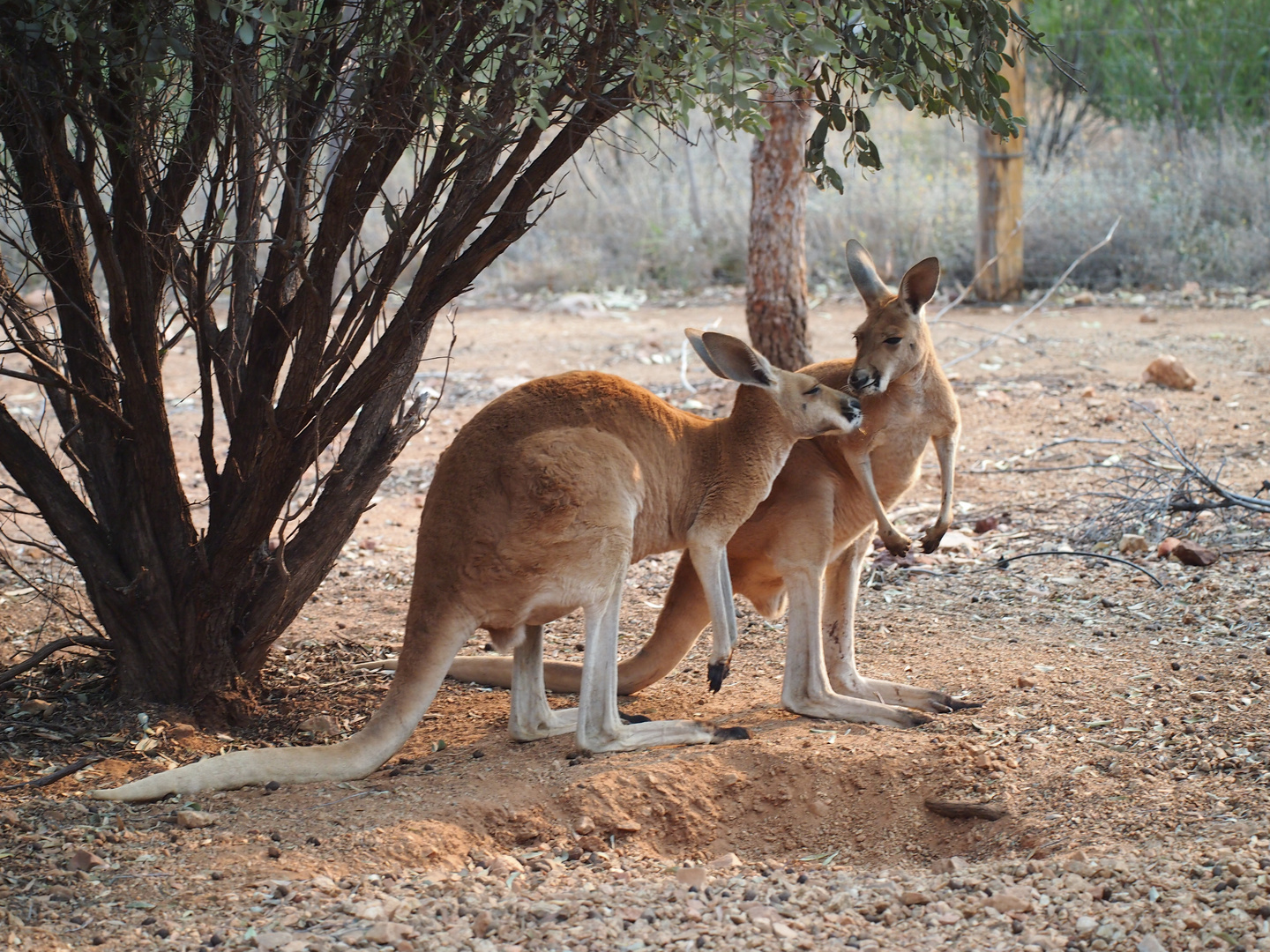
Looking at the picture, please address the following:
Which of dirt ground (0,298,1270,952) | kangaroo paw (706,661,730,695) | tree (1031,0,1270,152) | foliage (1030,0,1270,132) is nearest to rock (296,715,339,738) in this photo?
dirt ground (0,298,1270,952)

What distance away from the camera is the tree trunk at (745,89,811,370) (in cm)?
798

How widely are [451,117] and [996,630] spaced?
3073 mm

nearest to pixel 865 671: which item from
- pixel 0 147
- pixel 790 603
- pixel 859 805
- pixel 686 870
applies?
pixel 790 603

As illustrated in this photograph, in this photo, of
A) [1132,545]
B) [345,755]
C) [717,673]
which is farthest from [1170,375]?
[345,755]

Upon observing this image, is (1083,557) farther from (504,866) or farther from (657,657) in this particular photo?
(504,866)

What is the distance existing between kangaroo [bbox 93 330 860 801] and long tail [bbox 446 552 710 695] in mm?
269

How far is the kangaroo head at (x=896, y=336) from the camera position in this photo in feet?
13.2

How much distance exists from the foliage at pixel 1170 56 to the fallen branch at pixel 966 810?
1291cm

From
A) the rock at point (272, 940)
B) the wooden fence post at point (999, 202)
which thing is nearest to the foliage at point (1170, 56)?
the wooden fence post at point (999, 202)

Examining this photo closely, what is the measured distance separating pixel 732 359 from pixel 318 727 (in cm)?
188

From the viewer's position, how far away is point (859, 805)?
3.66 m

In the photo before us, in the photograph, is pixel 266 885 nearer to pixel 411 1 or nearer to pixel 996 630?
pixel 411 1

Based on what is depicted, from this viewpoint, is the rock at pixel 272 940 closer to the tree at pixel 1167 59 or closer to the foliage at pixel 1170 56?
the foliage at pixel 1170 56

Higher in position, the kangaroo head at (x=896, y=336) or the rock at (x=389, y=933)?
the kangaroo head at (x=896, y=336)
